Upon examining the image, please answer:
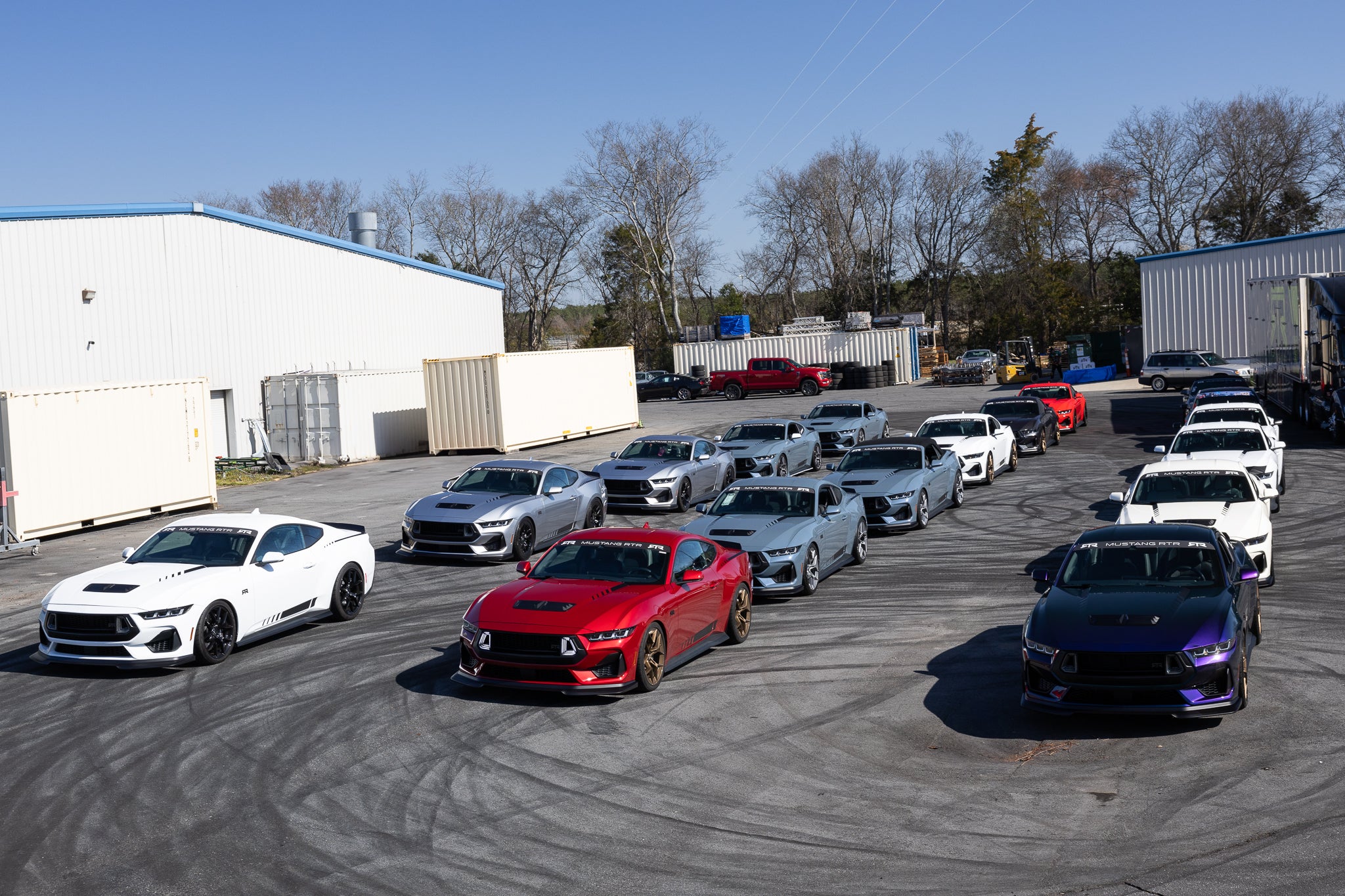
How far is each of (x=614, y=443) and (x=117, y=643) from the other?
27.7 meters

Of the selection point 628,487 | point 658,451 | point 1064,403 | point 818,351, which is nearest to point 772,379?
point 818,351

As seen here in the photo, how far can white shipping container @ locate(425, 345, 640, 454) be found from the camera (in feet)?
116

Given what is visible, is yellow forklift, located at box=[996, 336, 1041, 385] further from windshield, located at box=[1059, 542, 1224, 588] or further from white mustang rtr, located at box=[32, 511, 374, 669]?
windshield, located at box=[1059, 542, 1224, 588]

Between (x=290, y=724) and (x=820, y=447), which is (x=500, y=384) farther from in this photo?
(x=290, y=724)

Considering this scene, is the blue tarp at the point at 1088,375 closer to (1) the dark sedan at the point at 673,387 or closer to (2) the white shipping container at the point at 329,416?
(1) the dark sedan at the point at 673,387

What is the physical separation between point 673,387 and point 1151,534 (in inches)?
2018

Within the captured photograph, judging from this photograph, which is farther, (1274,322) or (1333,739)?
(1274,322)

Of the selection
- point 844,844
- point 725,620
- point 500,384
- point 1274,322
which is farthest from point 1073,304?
point 844,844

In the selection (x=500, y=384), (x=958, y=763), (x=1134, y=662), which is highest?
(x=500, y=384)

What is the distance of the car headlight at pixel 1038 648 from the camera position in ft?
29.9

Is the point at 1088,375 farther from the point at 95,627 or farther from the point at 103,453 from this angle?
the point at 95,627

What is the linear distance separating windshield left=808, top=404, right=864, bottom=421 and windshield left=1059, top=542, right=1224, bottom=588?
21.1m

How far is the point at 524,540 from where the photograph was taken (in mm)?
17969

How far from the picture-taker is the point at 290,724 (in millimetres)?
10094
